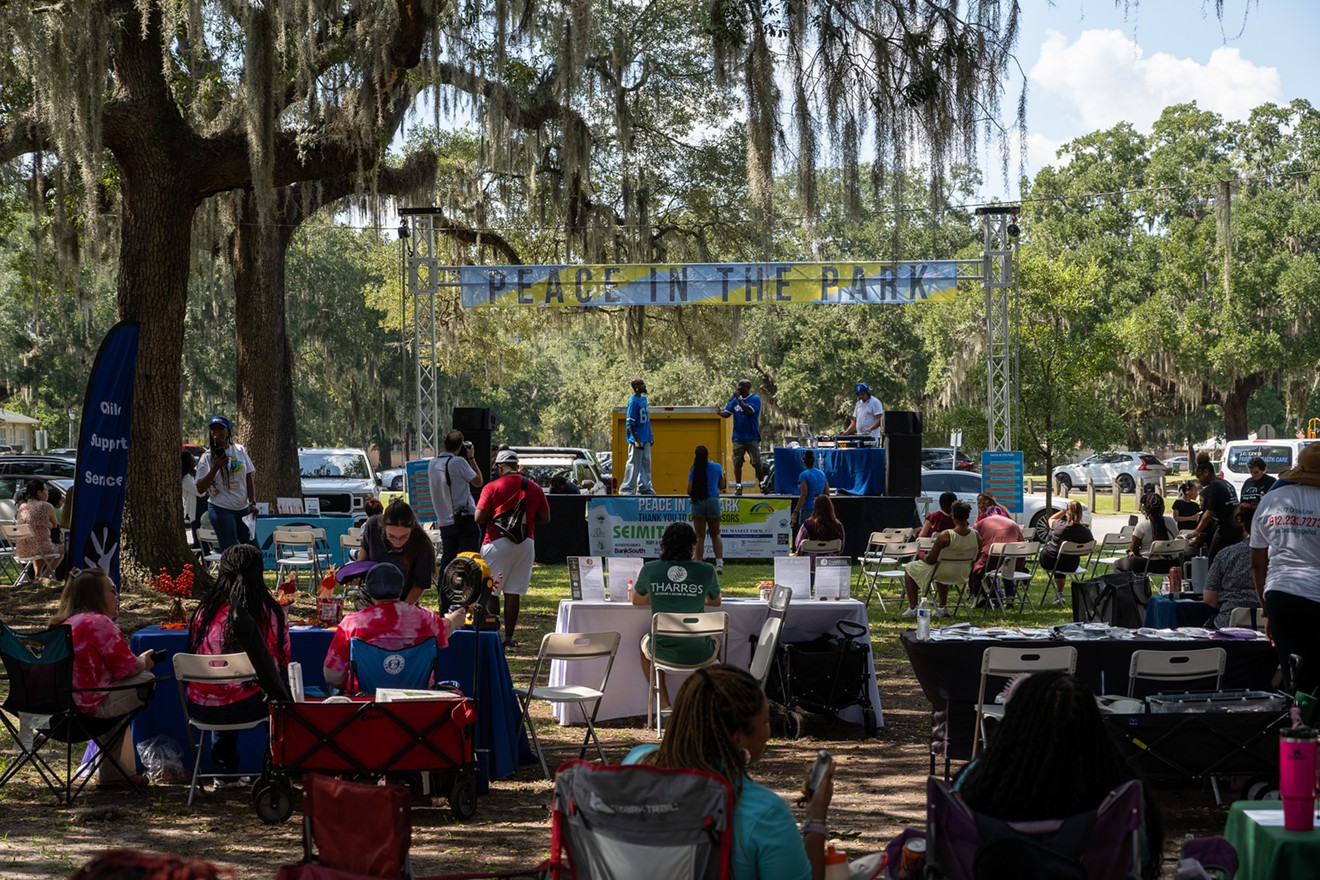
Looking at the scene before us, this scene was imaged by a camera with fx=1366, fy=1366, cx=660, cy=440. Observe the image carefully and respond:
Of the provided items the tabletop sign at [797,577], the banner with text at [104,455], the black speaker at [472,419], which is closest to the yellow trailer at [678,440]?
the black speaker at [472,419]

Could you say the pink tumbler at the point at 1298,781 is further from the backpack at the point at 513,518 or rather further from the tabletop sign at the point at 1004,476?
the tabletop sign at the point at 1004,476

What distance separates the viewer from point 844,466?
1964 centimetres

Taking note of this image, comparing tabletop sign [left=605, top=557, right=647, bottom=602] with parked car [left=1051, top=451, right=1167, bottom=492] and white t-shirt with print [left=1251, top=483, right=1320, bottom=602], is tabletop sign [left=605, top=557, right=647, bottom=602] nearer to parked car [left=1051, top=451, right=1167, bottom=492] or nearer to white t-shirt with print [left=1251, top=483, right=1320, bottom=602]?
white t-shirt with print [left=1251, top=483, right=1320, bottom=602]

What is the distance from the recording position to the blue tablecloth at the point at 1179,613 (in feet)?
27.5

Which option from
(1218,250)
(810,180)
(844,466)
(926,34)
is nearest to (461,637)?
(810,180)

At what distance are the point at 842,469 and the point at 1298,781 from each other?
16370 millimetres

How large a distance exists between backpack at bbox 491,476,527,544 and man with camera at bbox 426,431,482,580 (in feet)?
3.61

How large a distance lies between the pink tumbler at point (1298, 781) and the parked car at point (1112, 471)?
115ft

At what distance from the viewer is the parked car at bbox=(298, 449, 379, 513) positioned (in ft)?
73.3

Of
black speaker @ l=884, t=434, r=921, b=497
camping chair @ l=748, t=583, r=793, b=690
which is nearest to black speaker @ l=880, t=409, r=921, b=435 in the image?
black speaker @ l=884, t=434, r=921, b=497

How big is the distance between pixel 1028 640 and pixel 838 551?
291 inches

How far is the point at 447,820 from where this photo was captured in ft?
19.6

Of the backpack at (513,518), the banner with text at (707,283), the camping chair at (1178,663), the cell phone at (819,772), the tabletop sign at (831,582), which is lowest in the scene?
the camping chair at (1178,663)

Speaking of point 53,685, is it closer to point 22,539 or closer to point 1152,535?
point 22,539
